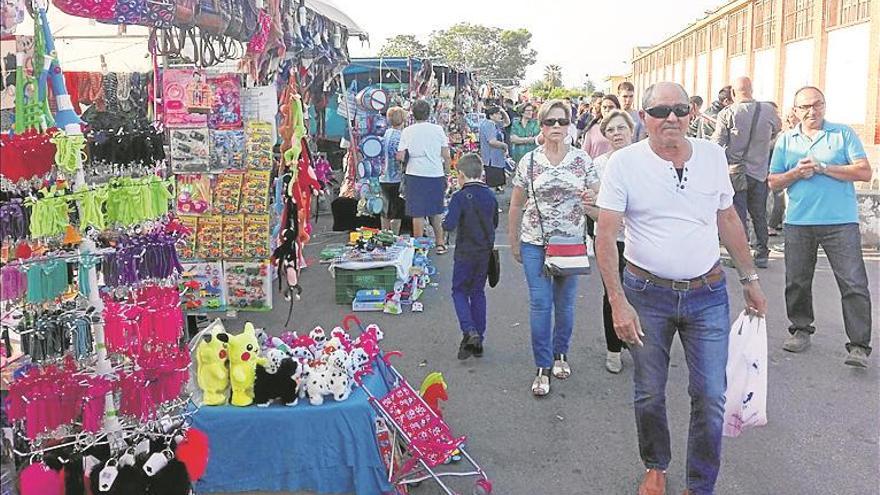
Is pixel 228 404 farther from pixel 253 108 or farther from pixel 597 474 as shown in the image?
pixel 253 108

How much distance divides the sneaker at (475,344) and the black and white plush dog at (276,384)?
2.37 m

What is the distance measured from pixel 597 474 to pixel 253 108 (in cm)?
376

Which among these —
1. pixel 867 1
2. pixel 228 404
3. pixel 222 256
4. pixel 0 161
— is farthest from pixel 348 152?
pixel 867 1

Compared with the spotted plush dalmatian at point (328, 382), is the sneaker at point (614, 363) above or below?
below

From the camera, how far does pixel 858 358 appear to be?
5230mm

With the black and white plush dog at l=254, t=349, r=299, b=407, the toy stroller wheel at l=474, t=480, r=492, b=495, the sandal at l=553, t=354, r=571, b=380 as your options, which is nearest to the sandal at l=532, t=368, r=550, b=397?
the sandal at l=553, t=354, r=571, b=380

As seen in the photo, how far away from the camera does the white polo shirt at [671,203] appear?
3.26 m

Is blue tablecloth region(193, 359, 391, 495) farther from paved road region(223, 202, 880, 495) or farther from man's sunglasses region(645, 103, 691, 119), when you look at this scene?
man's sunglasses region(645, 103, 691, 119)

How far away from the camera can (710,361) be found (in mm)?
3299

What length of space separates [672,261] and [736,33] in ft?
98.2

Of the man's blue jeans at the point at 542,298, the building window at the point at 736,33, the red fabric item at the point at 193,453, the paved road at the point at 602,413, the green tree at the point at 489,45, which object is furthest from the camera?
the green tree at the point at 489,45

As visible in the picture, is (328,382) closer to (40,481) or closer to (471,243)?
(40,481)

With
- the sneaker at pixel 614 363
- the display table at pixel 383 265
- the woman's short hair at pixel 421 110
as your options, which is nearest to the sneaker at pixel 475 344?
the sneaker at pixel 614 363

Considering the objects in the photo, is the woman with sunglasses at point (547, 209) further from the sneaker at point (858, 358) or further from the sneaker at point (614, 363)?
the sneaker at point (858, 358)
